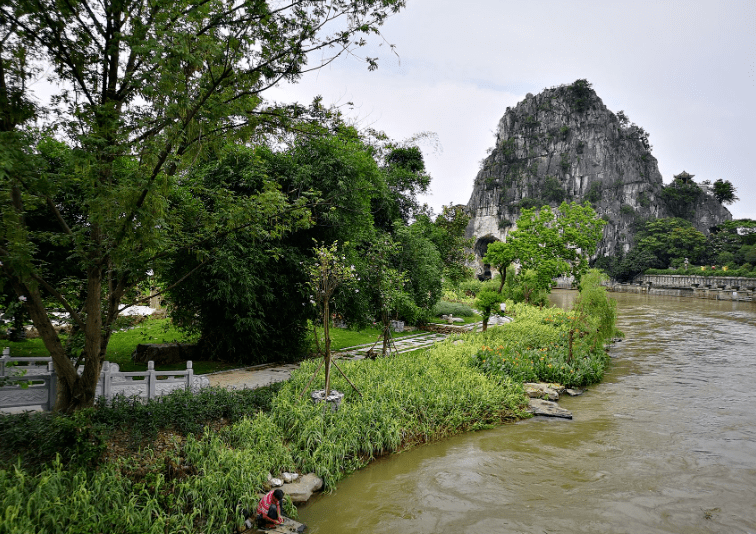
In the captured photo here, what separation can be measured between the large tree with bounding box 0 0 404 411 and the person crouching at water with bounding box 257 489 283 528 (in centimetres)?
249

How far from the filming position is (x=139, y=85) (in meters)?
4.27

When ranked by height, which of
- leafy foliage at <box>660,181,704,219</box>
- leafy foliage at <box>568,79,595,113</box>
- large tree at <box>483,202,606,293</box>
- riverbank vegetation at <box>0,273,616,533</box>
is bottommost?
riverbank vegetation at <box>0,273,616,533</box>

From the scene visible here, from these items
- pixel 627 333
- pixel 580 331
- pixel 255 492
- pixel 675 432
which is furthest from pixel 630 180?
pixel 255 492

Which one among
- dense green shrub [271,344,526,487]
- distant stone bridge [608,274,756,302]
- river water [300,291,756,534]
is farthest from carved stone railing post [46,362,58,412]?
distant stone bridge [608,274,756,302]

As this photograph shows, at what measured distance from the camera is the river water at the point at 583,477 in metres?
5.23

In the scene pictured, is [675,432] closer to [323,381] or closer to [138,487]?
[323,381]

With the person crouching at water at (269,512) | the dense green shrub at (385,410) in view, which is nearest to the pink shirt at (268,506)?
the person crouching at water at (269,512)

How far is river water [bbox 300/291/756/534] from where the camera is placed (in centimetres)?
523

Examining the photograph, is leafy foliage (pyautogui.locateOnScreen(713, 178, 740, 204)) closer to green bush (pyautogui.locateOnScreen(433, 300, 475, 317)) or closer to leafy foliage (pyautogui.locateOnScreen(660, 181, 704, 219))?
leafy foliage (pyautogui.locateOnScreen(660, 181, 704, 219))

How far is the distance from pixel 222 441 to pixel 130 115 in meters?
4.17

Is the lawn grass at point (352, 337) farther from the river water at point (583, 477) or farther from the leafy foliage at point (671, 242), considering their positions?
the leafy foliage at point (671, 242)

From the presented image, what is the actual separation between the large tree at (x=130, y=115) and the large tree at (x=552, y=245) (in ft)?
50.3

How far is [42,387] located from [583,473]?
773 centimetres

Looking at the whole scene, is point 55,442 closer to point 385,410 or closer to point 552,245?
point 385,410
